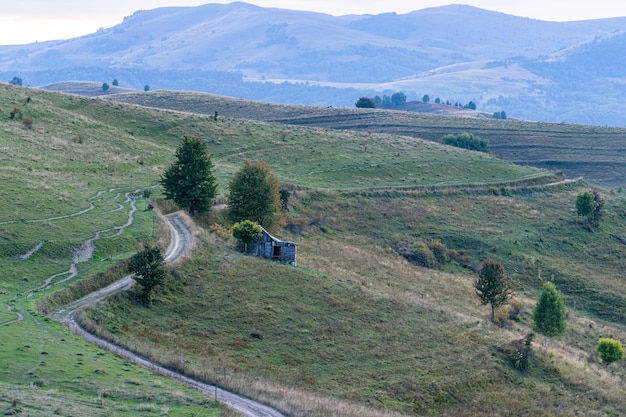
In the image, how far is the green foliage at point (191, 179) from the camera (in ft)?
244

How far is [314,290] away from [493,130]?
12811 cm

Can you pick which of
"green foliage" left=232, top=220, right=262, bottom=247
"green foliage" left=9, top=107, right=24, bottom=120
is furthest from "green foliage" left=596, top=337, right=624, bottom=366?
"green foliage" left=9, top=107, right=24, bottom=120

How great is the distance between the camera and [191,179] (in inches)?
2950

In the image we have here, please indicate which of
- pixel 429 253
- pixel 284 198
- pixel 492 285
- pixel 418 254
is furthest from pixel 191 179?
pixel 429 253

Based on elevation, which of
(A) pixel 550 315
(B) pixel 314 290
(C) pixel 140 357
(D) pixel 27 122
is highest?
(D) pixel 27 122

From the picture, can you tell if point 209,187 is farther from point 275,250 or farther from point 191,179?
point 275,250

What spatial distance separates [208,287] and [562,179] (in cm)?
9574

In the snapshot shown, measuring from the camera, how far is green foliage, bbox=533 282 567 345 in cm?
6669

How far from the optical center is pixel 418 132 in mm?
173625

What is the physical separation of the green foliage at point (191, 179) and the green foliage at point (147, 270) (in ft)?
73.7

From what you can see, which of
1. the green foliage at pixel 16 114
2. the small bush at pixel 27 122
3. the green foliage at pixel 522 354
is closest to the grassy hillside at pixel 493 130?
the green foliage at pixel 16 114

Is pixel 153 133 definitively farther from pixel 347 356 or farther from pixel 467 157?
pixel 347 356

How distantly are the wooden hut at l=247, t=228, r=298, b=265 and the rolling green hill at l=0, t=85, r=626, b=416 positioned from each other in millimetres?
2288

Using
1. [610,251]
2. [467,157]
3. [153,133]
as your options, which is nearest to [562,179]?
[467,157]
